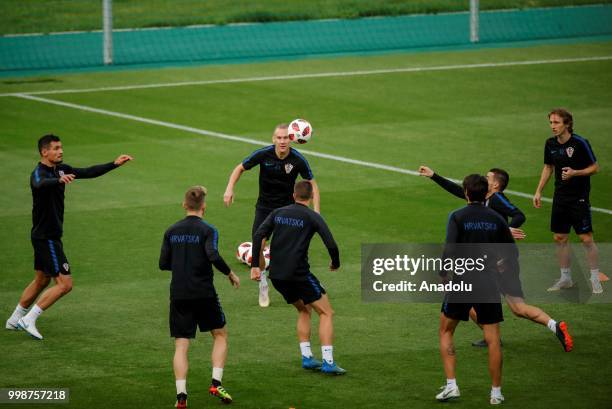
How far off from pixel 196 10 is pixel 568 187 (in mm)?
28031

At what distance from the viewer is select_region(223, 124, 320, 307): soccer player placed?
615 inches

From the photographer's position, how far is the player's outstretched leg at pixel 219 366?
473 inches

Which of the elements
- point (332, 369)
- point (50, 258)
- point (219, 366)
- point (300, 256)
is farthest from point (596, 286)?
point (50, 258)

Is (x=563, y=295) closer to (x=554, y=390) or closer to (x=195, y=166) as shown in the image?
(x=554, y=390)

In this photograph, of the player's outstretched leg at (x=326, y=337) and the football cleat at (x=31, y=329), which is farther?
the football cleat at (x=31, y=329)

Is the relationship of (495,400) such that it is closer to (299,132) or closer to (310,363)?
(310,363)

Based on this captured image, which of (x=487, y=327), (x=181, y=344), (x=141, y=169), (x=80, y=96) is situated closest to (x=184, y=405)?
(x=181, y=344)

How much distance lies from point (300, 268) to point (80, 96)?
1828 cm

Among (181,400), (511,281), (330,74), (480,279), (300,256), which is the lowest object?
(181,400)

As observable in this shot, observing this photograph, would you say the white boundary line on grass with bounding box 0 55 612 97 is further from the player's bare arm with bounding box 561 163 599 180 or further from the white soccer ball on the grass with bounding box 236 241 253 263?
the player's bare arm with bounding box 561 163 599 180

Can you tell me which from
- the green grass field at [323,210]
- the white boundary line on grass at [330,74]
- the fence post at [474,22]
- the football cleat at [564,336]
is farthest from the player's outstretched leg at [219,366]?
the fence post at [474,22]

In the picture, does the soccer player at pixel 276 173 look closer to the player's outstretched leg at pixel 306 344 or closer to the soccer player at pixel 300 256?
the player's outstretched leg at pixel 306 344

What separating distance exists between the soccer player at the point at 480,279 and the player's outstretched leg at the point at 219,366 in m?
2.19

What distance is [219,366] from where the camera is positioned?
1212cm
